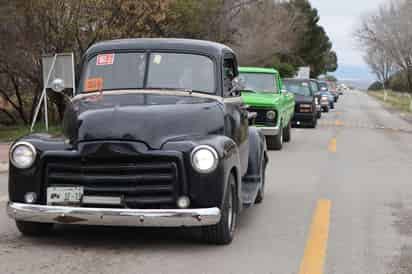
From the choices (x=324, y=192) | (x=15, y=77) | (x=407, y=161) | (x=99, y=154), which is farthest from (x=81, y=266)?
(x=15, y=77)

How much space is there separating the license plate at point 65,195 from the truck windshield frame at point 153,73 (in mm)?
1601

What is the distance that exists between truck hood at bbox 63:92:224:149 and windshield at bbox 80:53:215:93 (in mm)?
214

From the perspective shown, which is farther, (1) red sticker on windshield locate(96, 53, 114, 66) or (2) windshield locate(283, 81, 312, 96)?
(2) windshield locate(283, 81, 312, 96)

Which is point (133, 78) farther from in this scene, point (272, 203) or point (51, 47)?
point (51, 47)

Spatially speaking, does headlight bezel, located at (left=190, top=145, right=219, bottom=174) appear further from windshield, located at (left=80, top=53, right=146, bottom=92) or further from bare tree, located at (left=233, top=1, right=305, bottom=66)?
bare tree, located at (left=233, top=1, right=305, bottom=66)

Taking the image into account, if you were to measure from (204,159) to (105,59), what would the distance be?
2.18 meters

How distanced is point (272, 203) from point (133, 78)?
300 centimetres

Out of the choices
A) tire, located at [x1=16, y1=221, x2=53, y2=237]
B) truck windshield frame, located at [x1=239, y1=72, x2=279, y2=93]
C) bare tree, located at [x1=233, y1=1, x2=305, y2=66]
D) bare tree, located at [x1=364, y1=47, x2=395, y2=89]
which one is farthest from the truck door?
bare tree, located at [x1=364, y1=47, x2=395, y2=89]

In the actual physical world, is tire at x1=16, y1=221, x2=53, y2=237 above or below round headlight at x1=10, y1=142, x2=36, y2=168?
below

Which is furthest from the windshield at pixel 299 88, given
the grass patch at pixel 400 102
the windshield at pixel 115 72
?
the grass patch at pixel 400 102

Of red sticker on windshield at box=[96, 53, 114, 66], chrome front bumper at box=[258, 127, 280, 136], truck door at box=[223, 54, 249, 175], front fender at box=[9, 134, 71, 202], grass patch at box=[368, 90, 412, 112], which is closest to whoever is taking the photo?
front fender at box=[9, 134, 71, 202]

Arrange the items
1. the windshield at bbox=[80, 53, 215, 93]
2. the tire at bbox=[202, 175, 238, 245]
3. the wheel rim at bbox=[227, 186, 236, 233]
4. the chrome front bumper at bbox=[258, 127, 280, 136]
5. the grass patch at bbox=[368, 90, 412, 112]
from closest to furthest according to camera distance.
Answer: the tire at bbox=[202, 175, 238, 245]
the wheel rim at bbox=[227, 186, 236, 233]
the windshield at bbox=[80, 53, 215, 93]
the chrome front bumper at bbox=[258, 127, 280, 136]
the grass patch at bbox=[368, 90, 412, 112]

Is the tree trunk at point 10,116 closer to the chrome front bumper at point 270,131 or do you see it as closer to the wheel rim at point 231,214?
the chrome front bumper at point 270,131

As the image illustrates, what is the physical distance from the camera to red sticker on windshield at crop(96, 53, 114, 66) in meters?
7.91
